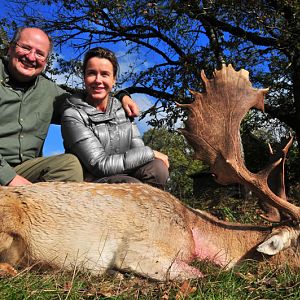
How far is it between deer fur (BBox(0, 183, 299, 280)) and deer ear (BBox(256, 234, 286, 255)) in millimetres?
22

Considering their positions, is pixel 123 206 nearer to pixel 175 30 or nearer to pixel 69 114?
pixel 69 114

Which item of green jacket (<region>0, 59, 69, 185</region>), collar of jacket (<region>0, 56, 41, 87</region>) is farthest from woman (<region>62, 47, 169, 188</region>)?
collar of jacket (<region>0, 56, 41, 87</region>)

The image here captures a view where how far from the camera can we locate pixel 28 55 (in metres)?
6.22

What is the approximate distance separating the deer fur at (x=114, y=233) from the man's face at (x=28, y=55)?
73.7 inches

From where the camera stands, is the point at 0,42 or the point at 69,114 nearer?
the point at 69,114

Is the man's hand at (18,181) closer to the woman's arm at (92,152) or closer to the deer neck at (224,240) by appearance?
the woman's arm at (92,152)

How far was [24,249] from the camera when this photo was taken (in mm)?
4570

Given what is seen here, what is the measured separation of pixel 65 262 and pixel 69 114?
2.16 meters

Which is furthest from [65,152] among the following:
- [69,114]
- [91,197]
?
[91,197]

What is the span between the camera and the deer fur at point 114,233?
180 inches

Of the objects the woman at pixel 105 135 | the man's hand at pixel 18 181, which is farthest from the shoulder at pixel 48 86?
the man's hand at pixel 18 181

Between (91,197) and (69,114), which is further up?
(69,114)

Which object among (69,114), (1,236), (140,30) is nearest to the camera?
(1,236)

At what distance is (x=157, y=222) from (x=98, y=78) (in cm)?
229
